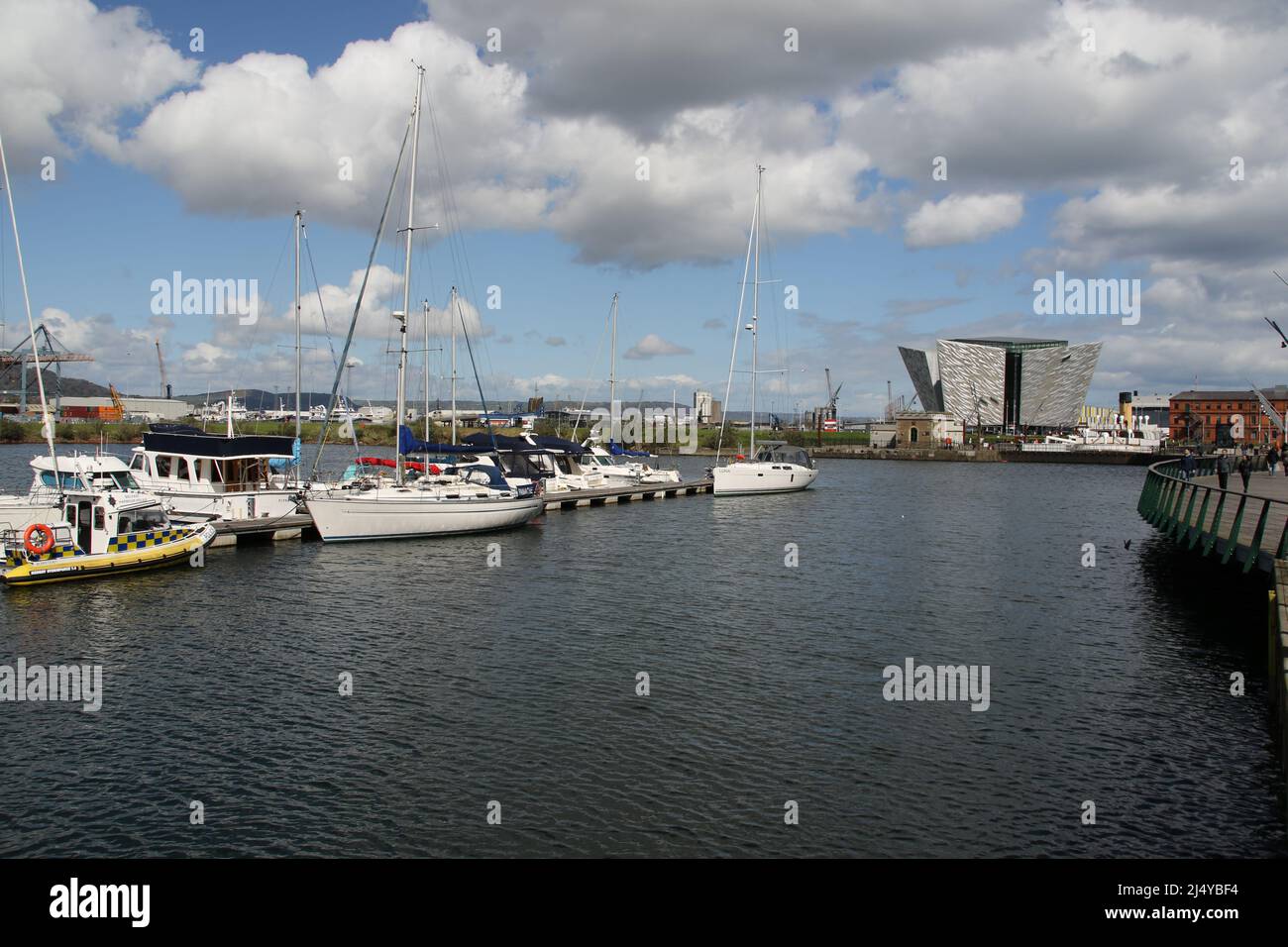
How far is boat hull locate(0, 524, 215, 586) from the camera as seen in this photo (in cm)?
2733

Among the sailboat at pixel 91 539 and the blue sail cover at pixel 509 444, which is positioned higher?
the blue sail cover at pixel 509 444

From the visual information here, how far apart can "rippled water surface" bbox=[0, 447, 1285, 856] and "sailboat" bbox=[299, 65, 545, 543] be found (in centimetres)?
406

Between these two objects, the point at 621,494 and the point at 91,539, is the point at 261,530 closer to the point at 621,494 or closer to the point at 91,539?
the point at 91,539

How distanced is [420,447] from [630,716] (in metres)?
33.8

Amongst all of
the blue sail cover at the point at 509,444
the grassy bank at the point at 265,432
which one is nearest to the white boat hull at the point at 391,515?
the blue sail cover at the point at 509,444

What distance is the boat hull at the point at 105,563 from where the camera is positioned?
89.7 feet

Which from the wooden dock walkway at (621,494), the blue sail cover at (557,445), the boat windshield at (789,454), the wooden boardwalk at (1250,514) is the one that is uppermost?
the blue sail cover at (557,445)

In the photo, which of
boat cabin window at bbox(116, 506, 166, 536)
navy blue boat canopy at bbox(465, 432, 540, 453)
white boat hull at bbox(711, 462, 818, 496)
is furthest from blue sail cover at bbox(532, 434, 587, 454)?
boat cabin window at bbox(116, 506, 166, 536)

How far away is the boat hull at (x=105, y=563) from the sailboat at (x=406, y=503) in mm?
5920

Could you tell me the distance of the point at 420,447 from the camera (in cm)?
4828

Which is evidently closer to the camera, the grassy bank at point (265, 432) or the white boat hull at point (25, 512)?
the white boat hull at point (25, 512)

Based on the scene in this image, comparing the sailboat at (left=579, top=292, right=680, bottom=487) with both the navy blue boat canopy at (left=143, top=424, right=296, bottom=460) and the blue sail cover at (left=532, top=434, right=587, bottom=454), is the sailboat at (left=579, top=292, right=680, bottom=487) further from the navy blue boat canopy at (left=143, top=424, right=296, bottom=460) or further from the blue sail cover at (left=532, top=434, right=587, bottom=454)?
the navy blue boat canopy at (left=143, top=424, right=296, bottom=460)

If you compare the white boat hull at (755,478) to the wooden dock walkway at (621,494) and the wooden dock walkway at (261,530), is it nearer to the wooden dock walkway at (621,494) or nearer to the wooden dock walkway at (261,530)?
the wooden dock walkway at (621,494)
